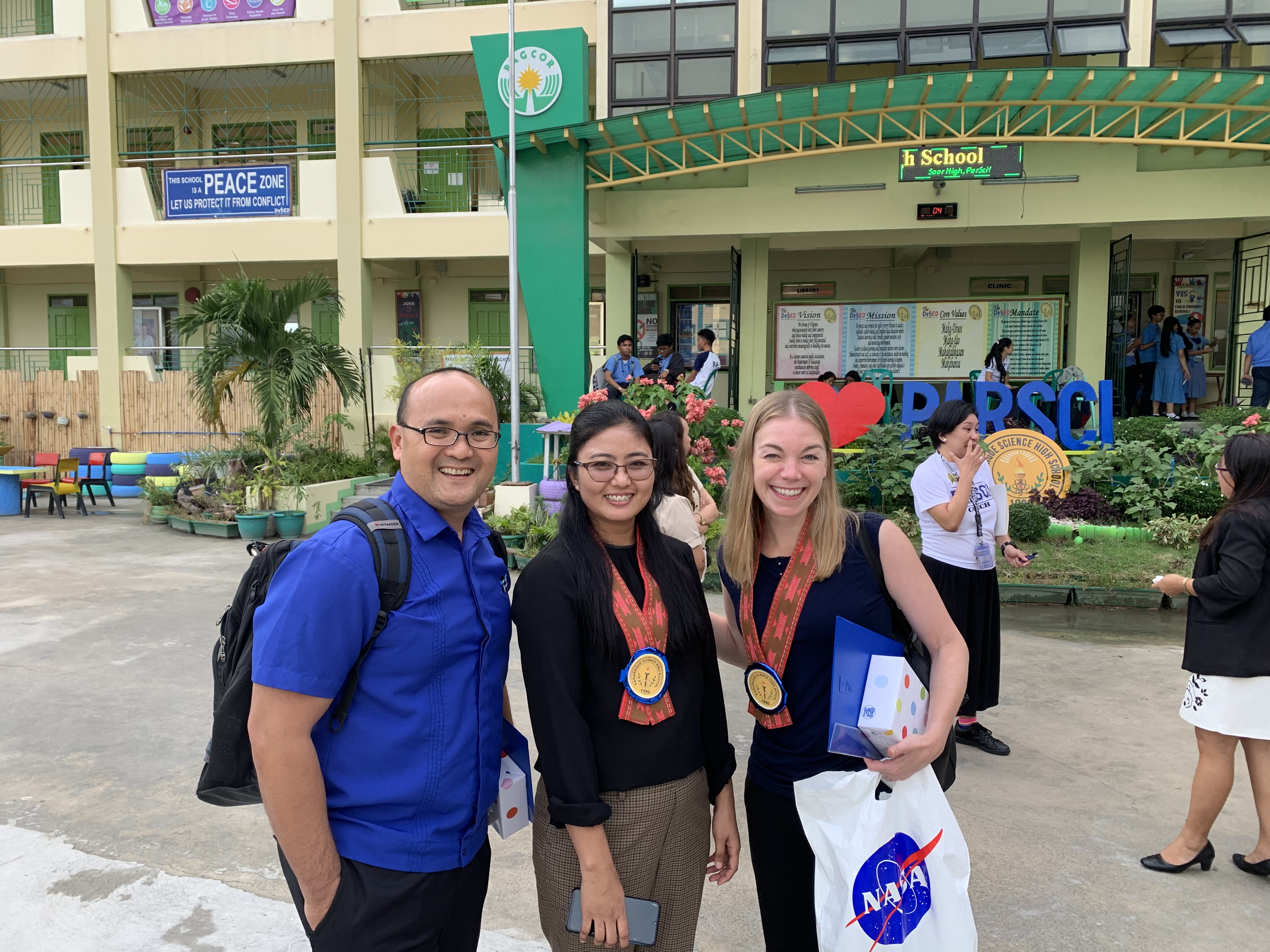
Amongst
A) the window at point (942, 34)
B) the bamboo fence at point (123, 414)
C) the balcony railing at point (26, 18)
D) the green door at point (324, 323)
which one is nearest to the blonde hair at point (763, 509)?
the window at point (942, 34)

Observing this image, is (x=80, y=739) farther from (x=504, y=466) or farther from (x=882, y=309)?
(x=882, y=309)

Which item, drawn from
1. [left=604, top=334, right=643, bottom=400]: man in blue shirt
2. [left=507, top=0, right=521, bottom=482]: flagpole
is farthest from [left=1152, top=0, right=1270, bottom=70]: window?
[left=507, top=0, right=521, bottom=482]: flagpole

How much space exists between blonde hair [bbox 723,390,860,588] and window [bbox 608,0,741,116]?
11.1m

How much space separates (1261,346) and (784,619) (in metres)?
12.0

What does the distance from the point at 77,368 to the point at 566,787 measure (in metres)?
18.2

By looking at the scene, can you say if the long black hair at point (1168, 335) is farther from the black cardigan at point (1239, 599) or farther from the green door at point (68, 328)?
the green door at point (68, 328)

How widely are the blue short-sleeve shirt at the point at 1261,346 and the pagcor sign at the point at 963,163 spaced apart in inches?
156

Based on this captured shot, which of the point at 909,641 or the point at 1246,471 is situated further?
the point at 1246,471

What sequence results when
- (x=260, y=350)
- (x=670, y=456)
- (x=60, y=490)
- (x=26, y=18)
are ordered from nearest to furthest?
(x=670, y=456)
(x=260, y=350)
(x=60, y=490)
(x=26, y=18)

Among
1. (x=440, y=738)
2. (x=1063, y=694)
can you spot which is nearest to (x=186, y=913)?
(x=440, y=738)

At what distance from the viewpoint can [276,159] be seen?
54.1 ft

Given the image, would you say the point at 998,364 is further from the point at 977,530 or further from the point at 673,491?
the point at 673,491

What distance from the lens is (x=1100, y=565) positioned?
25.6 ft

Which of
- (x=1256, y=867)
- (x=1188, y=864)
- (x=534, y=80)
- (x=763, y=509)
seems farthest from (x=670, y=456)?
(x=534, y=80)
